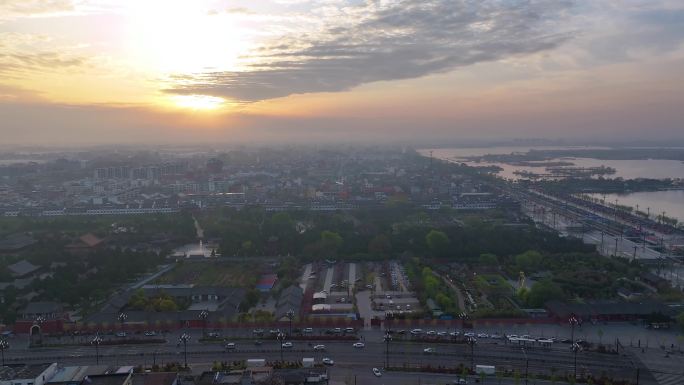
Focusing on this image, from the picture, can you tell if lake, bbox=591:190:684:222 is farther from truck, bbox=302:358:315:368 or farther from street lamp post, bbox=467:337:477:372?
truck, bbox=302:358:315:368

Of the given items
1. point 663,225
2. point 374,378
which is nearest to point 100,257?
point 374,378

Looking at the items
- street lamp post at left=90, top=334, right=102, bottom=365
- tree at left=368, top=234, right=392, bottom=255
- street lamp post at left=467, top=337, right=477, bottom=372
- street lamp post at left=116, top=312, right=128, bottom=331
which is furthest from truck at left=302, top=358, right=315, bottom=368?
tree at left=368, top=234, right=392, bottom=255

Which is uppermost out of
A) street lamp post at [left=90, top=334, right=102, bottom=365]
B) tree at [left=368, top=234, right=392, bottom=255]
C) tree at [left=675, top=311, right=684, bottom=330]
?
tree at [left=368, top=234, right=392, bottom=255]

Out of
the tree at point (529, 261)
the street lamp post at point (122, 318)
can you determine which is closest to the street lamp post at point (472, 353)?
the tree at point (529, 261)

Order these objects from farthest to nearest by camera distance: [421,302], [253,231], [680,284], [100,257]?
[253,231]
[100,257]
[680,284]
[421,302]

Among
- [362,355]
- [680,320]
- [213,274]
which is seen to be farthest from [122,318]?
[680,320]

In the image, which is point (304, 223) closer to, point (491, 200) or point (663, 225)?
point (491, 200)

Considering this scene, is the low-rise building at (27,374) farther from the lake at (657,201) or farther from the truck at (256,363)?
the lake at (657,201)
